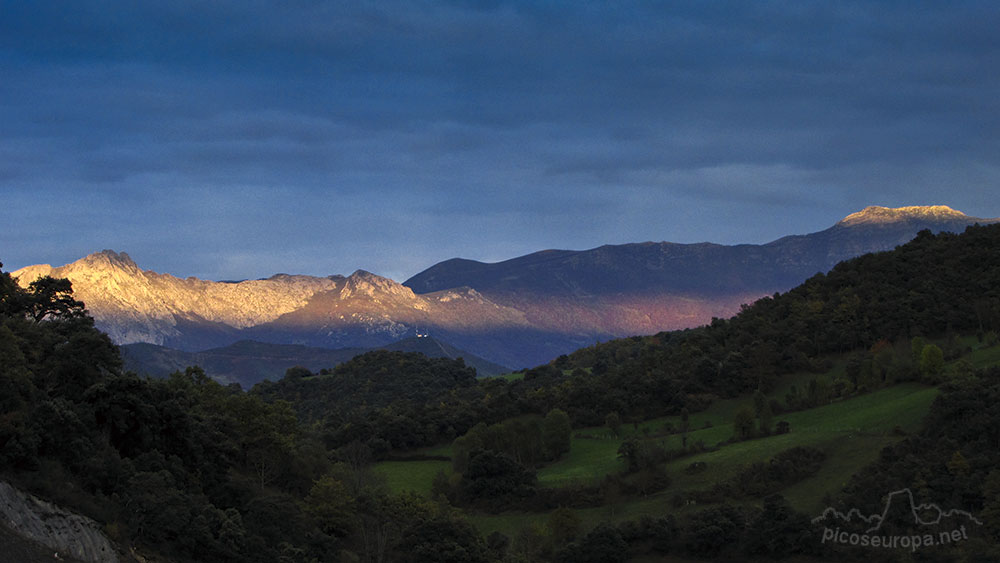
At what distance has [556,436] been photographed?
12556 centimetres

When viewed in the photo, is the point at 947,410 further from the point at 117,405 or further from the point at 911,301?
the point at 117,405

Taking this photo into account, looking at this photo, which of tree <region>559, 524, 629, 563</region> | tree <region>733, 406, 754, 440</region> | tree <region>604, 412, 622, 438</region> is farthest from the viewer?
tree <region>604, 412, 622, 438</region>

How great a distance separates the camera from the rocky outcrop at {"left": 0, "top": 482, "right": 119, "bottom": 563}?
38406mm

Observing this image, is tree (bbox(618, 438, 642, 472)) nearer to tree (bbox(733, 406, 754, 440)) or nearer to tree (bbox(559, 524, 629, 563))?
tree (bbox(733, 406, 754, 440))

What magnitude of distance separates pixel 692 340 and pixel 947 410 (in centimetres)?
7435

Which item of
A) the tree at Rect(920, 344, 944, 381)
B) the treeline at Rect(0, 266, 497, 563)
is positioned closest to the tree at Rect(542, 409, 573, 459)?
the treeline at Rect(0, 266, 497, 563)

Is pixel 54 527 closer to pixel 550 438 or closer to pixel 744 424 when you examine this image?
pixel 550 438

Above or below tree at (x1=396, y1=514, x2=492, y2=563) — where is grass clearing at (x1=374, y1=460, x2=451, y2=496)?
below

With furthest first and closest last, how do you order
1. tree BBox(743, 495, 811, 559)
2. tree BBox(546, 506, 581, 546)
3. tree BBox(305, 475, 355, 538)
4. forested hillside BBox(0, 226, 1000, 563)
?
tree BBox(546, 506, 581, 546), tree BBox(743, 495, 811, 559), tree BBox(305, 475, 355, 538), forested hillside BBox(0, 226, 1000, 563)

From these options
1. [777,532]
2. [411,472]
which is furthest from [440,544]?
[411,472]
